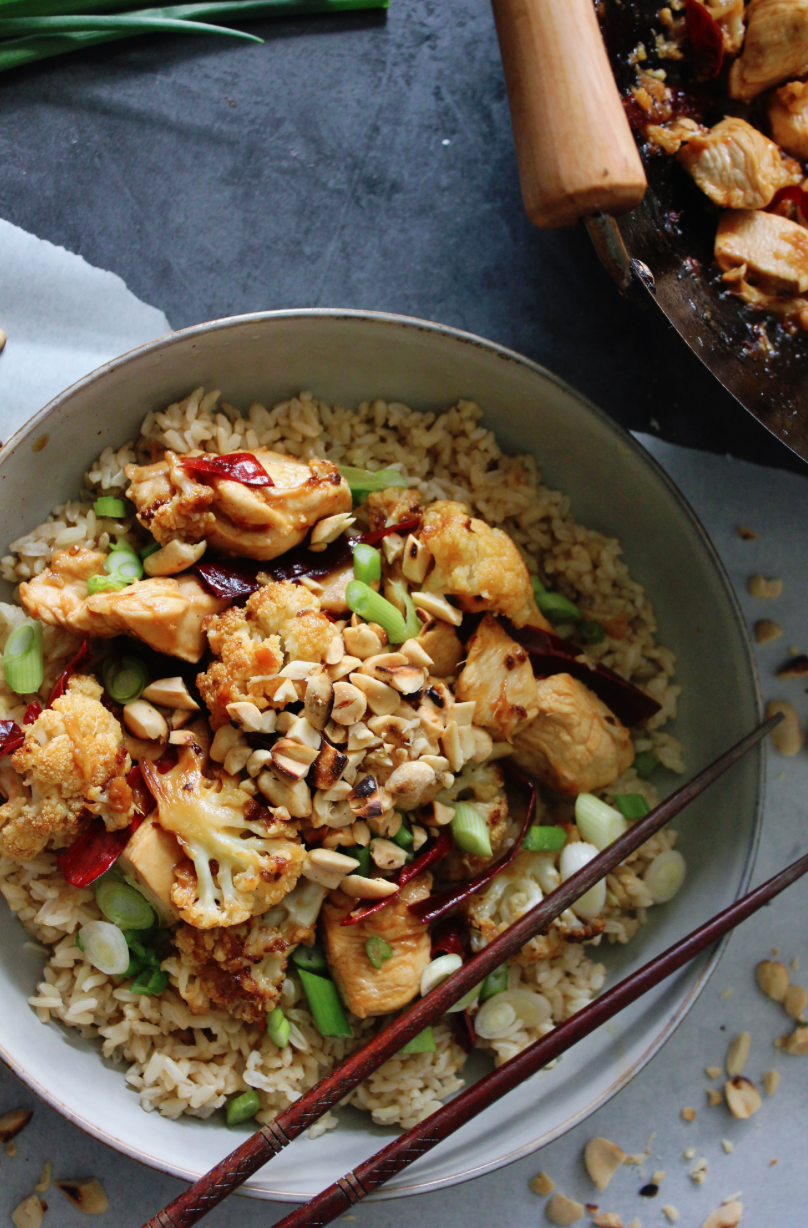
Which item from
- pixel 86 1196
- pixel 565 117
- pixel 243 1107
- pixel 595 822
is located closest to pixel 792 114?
pixel 565 117

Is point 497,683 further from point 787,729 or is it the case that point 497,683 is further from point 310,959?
point 787,729

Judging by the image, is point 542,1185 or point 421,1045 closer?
point 421,1045

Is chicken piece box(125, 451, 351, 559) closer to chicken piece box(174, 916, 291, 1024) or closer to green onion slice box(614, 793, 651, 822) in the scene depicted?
chicken piece box(174, 916, 291, 1024)

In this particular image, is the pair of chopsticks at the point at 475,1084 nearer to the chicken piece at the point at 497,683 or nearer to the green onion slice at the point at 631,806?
the green onion slice at the point at 631,806

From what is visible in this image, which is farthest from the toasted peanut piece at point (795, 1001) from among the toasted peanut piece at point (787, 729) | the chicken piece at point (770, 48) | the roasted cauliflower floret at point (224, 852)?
the chicken piece at point (770, 48)

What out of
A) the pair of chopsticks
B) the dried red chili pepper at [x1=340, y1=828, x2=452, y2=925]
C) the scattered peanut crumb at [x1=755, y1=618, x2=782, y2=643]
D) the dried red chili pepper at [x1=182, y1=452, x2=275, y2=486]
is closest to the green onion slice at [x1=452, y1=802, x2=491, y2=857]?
the dried red chili pepper at [x1=340, y1=828, x2=452, y2=925]

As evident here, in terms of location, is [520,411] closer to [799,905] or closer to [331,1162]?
[799,905]
